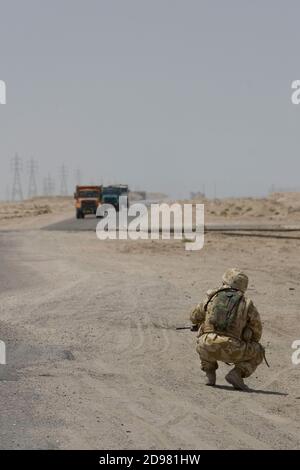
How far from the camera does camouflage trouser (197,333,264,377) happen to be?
31.2ft

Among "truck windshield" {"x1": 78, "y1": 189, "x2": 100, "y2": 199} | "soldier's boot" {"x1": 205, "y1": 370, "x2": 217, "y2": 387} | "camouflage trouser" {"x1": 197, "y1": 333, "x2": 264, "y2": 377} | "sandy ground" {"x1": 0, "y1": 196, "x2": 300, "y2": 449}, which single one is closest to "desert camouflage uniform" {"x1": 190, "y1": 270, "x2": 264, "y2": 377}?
"camouflage trouser" {"x1": 197, "y1": 333, "x2": 264, "y2": 377}

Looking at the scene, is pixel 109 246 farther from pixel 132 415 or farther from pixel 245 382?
pixel 132 415

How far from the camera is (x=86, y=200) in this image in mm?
59781

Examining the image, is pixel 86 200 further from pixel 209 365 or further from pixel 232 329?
pixel 232 329

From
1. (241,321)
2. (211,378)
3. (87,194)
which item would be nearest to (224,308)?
(241,321)

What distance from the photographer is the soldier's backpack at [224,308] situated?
9.51 metres

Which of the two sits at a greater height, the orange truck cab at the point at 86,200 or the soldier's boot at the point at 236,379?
the soldier's boot at the point at 236,379

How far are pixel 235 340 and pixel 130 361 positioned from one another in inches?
101

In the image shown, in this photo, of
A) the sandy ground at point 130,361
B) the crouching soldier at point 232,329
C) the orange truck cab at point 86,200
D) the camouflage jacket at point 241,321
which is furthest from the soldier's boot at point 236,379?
the orange truck cab at point 86,200

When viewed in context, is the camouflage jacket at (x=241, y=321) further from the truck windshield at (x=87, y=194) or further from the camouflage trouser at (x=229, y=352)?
the truck windshield at (x=87, y=194)

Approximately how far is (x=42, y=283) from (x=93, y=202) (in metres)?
39.5

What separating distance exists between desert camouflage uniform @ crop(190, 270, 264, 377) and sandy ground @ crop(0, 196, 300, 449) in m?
0.36
